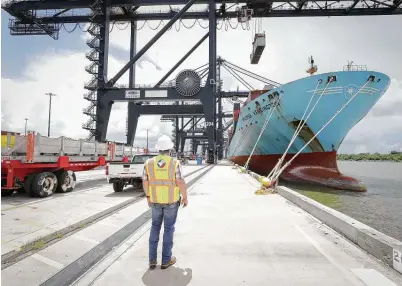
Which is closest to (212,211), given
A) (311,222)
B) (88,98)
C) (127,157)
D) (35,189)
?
(311,222)

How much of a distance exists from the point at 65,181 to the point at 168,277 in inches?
364

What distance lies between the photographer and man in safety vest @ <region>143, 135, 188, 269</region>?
13.1 feet

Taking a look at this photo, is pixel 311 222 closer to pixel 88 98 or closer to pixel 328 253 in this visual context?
pixel 328 253

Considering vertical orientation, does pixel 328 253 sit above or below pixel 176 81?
below

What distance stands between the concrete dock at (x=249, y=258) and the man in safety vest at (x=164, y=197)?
259 millimetres

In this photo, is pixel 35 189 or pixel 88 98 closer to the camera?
pixel 35 189

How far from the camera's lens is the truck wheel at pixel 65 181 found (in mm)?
11281

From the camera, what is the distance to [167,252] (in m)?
3.98

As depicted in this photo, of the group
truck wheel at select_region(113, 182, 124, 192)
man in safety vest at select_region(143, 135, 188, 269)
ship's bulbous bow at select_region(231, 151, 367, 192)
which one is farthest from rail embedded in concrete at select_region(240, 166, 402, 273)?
ship's bulbous bow at select_region(231, 151, 367, 192)

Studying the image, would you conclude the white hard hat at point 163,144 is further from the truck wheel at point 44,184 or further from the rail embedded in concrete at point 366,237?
the truck wheel at point 44,184

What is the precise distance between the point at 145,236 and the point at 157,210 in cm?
174

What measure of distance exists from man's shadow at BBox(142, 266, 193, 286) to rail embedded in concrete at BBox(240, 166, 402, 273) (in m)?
2.77

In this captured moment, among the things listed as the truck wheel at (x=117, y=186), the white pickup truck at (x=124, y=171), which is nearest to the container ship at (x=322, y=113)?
the white pickup truck at (x=124, y=171)

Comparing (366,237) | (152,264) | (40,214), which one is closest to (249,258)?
(152,264)
